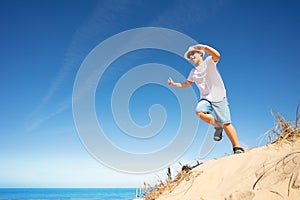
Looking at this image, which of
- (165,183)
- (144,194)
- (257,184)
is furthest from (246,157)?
(144,194)

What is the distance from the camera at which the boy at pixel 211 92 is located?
482 centimetres

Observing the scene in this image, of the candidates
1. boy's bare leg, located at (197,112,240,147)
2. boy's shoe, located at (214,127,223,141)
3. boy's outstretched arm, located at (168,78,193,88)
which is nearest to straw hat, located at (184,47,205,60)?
boy's outstretched arm, located at (168,78,193,88)

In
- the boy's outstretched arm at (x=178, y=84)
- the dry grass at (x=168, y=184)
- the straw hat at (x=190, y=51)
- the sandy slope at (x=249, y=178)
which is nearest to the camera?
the sandy slope at (x=249, y=178)

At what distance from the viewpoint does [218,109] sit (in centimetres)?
488

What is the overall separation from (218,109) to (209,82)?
573mm

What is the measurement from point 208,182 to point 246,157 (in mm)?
614

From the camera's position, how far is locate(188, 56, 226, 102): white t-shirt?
16.5 ft

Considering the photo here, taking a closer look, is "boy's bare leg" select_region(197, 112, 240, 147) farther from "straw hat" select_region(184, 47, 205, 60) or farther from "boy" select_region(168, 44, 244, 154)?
"straw hat" select_region(184, 47, 205, 60)

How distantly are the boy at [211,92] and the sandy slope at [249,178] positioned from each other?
86 cm

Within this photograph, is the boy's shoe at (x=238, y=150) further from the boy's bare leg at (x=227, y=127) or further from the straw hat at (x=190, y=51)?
the straw hat at (x=190, y=51)

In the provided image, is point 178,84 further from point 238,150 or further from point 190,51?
point 238,150

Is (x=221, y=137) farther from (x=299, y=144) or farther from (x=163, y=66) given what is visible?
(x=163, y=66)

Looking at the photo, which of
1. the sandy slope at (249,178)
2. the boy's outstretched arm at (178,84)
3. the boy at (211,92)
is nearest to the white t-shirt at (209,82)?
the boy at (211,92)

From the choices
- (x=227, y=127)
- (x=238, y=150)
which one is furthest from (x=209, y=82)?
(x=238, y=150)
